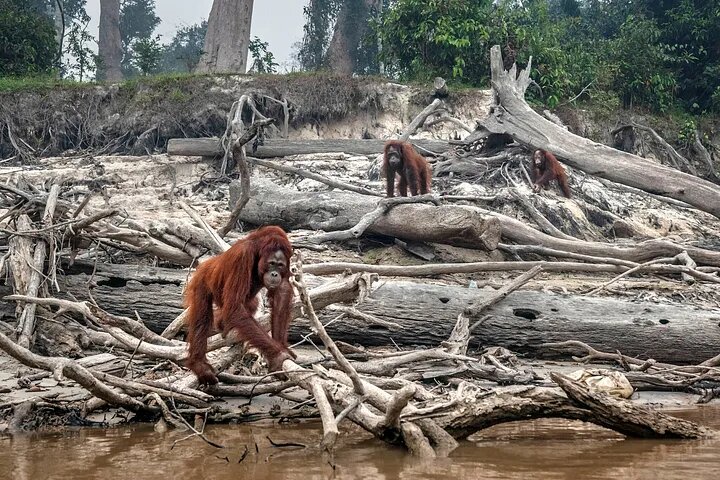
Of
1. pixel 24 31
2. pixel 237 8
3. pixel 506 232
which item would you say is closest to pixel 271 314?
pixel 506 232

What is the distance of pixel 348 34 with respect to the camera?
26500 millimetres

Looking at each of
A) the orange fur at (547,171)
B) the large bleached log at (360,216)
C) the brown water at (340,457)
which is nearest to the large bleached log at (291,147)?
the orange fur at (547,171)

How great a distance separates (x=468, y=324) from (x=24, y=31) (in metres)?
16.1

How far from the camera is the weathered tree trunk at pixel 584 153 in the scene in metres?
11.3

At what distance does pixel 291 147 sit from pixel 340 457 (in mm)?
9625

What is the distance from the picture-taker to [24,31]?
1973 centimetres

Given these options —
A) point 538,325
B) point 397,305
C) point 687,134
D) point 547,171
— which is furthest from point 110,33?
point 538,325

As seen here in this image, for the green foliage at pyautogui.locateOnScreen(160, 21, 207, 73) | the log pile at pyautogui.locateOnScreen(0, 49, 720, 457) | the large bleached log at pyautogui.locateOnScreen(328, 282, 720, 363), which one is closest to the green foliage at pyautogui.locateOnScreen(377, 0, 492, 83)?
the log pile at pyautogui.locateOnScreen(0, 49, 720, 457)

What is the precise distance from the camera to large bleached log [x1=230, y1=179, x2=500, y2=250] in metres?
9.47

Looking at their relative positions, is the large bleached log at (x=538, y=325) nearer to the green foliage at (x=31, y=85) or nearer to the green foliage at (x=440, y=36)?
the green foliage at (x=440, y=36)

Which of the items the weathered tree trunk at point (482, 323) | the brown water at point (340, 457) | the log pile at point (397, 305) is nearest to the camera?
the brown water at point (340, 457)

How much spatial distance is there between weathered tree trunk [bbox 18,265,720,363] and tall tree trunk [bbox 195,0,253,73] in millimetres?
15574

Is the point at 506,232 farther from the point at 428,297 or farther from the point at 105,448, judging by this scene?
the point at 105,448

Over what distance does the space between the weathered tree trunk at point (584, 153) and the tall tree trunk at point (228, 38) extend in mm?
11318
